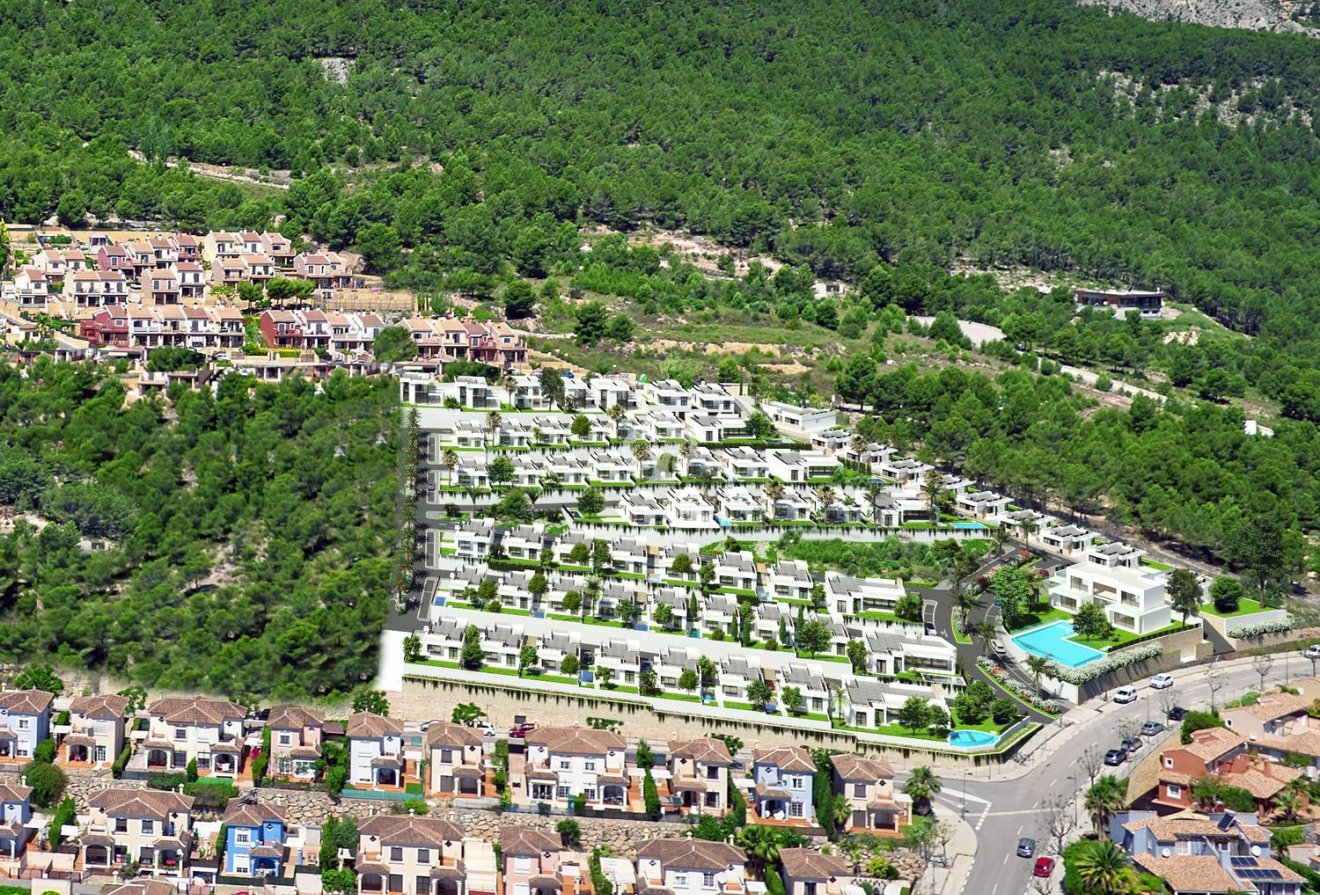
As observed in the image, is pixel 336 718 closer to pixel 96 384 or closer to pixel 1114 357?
pixel 96 384

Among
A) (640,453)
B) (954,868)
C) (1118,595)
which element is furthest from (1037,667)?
(640,453)

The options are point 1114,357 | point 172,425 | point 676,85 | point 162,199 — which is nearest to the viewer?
point 172,425

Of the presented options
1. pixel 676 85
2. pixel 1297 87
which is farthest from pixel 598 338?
pixel 1297 87

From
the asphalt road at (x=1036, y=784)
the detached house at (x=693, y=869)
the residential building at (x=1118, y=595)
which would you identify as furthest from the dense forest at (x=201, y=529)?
the residential building at (x=1118, y=595)

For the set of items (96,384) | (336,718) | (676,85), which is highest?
(676,85)

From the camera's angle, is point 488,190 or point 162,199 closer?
point 162,199
